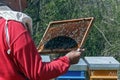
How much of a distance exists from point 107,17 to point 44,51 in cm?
838

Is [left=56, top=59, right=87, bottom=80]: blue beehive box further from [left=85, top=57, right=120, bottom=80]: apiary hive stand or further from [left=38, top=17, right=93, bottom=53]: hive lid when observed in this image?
[left=38, top=17, right=93, bottom=53]: hive lid

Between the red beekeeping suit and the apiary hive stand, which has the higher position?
the red beekeeping suit

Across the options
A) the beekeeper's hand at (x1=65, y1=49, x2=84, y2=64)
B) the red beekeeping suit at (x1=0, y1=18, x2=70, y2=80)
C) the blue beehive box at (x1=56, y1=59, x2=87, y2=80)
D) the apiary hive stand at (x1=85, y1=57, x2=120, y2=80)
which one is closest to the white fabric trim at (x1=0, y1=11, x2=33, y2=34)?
the red beekeeping suit at (x1=0, y1=18, x2=70, y2=80)

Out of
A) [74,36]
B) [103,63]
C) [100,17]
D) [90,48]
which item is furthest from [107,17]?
[74,36]

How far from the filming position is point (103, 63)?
4.59m

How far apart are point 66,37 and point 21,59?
69 cm

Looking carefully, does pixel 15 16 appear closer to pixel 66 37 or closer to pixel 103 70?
pixel 66 37

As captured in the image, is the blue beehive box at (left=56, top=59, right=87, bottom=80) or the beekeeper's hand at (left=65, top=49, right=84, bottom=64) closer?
the beekeeper's hand at (left=65, top=49, right=84, bottom=64)

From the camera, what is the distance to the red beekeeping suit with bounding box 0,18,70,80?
8.20 feet

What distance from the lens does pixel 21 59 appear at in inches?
98.8

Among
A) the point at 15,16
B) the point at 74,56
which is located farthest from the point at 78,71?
the point at 15,16

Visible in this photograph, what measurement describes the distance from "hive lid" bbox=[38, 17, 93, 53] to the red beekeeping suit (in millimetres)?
405

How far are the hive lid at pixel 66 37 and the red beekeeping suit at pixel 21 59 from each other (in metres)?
0.41

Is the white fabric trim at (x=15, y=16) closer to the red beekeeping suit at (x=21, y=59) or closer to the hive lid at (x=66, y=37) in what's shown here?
the red beekeeping suit at (x=21, y=59)
